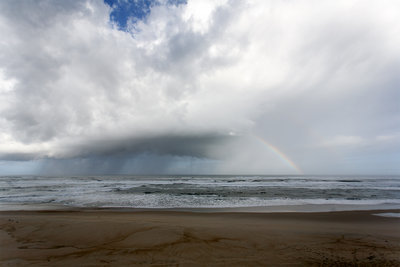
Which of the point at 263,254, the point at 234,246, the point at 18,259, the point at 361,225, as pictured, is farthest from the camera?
the point at 361,225

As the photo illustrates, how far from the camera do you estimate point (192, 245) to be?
22.3 ft

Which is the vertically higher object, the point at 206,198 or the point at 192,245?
the point at 192,245

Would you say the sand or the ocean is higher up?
the sand

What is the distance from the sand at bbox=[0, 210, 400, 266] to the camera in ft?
18.8

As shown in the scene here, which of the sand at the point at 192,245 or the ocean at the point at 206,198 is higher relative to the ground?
the sand at the point at 192,245

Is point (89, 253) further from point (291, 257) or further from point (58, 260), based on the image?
point (291, 257)

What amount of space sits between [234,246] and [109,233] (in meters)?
5.10

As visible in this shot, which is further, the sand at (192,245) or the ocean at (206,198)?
the ocean at (206,198)

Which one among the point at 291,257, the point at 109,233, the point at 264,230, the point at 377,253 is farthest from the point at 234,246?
the point at 109,233

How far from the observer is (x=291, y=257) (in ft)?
19.6

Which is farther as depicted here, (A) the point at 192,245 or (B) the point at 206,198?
(B) the point at 206,198

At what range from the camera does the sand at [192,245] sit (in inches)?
225

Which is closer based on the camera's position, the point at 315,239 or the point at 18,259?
the point at 18,259

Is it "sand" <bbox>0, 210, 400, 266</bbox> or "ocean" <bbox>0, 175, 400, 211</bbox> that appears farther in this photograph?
"ocean" <bbox>0, 175, 400, 211</bbox>
